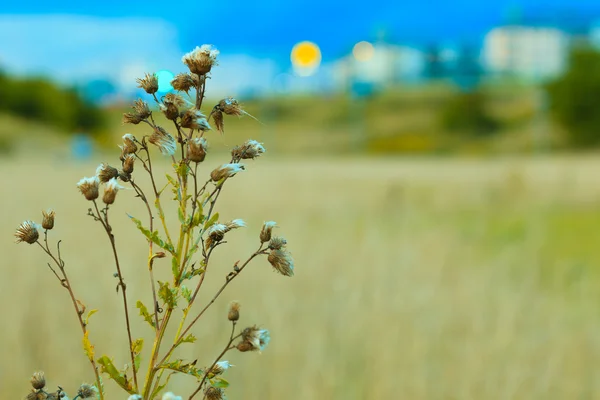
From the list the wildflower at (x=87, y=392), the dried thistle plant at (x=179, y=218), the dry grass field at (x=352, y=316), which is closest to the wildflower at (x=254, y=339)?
the dried thistle plant at (x=179, y=218)

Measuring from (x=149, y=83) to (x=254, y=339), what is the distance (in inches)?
8.6

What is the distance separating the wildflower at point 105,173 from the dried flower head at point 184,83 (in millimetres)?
81

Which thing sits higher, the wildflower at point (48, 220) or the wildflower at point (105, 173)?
the wildflower at point (105, 173)

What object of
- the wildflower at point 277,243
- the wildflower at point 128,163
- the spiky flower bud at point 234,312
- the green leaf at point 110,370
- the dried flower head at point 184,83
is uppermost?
the dried flower head at point 184,83

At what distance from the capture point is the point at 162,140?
2.00ft

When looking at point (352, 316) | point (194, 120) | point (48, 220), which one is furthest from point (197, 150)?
point (352, 316)

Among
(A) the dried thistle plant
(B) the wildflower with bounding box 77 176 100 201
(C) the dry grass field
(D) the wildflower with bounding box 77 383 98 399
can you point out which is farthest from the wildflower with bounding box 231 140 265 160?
(C) the dry grass field

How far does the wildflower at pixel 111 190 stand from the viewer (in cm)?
59

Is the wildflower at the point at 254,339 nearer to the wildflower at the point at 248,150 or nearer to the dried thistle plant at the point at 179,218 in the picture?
the dried thistle plant at the point at 179,218

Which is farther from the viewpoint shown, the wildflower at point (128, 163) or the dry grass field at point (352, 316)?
the dry grass field at point (352, 316)

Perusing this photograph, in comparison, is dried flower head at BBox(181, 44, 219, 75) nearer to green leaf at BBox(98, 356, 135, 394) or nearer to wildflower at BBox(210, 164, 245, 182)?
wildflower at BBox(210, 164, 245, 182)

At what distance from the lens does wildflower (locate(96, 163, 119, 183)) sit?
62cm


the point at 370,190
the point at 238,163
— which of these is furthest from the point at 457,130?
the point at 238,163

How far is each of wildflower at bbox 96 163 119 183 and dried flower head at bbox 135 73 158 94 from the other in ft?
0.22
